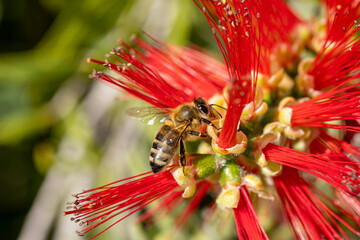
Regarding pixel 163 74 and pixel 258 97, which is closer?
pixel 258 97

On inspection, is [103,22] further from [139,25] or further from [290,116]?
[290,116]

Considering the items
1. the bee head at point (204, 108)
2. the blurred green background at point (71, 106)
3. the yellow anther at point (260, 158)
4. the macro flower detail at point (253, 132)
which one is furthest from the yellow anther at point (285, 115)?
the blurred green background at point (71, 106)

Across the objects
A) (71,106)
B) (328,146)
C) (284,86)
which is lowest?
(328,146)

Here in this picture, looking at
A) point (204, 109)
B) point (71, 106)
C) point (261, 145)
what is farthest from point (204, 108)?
point (71, 106)

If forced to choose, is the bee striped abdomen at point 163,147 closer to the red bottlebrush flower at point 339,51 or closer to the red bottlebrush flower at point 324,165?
the red bottlebrush flower at point 324,165

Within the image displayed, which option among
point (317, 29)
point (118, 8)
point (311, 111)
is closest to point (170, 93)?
point (311, 111)

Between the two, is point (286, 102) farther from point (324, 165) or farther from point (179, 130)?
point (179, 130)
